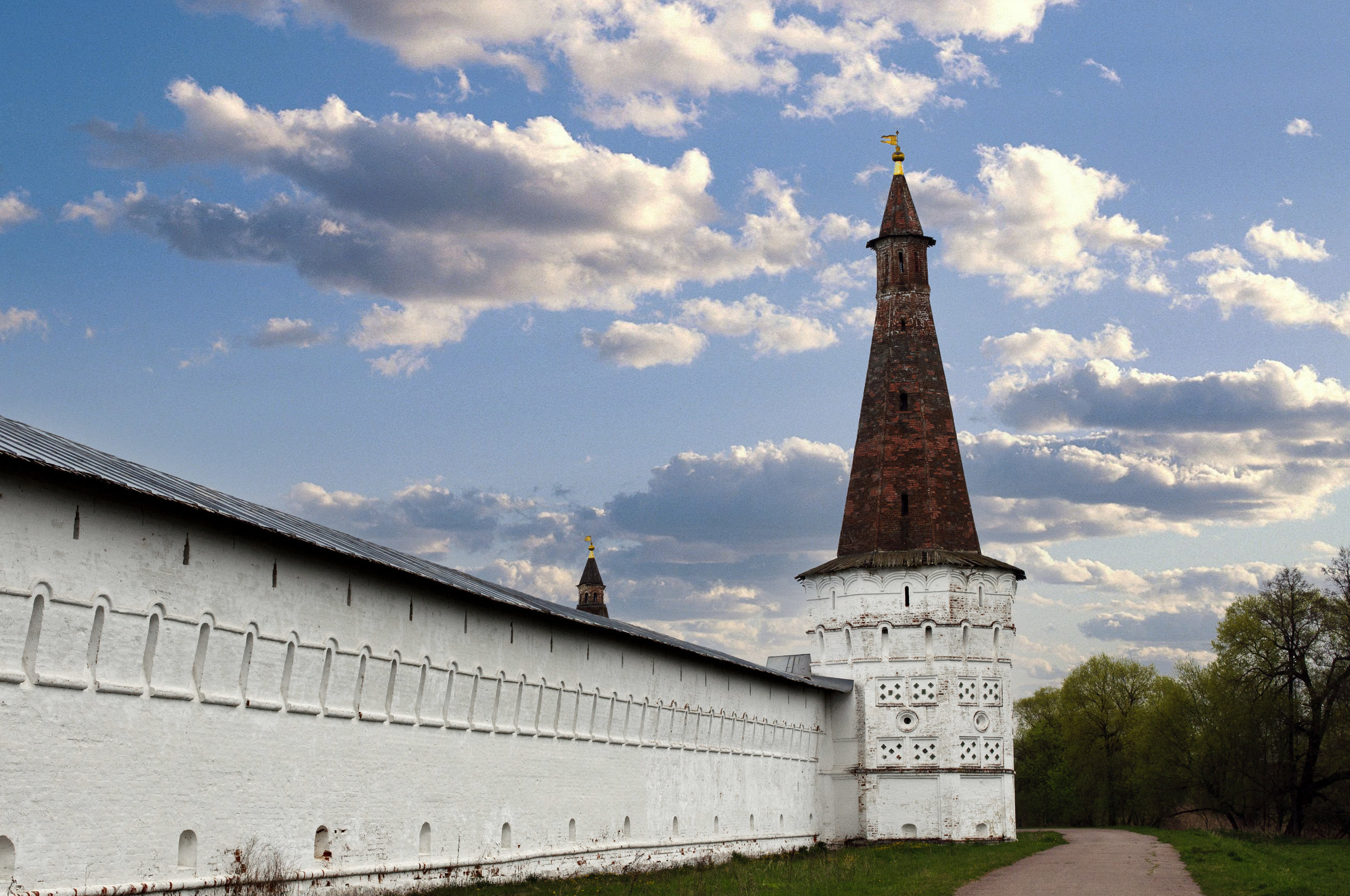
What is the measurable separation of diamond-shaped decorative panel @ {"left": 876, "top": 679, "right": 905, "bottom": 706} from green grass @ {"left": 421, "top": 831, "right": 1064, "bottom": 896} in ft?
18.9

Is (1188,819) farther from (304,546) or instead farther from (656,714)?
(304,546)

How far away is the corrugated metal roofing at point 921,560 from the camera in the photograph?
41000mm

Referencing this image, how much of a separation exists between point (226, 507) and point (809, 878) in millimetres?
13369

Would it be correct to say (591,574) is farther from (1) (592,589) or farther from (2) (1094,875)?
(2) (1094,875)

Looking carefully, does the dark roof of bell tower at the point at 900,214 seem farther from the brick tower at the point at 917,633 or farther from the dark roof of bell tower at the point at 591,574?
the dark roof of bell tower at the point at 591,574

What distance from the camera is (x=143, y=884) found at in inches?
555

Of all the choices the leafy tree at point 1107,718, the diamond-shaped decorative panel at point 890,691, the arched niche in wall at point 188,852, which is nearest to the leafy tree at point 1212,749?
the leafy tree at point 1107,718

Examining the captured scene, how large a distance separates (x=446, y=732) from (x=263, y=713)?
4.70 metres

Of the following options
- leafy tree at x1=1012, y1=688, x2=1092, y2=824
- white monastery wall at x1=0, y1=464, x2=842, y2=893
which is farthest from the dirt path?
leafy tree at x1=1012, y1=688, x2=1092, y2=824

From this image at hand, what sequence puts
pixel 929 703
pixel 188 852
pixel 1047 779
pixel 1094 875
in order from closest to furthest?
pixel 188 852, pixel 1094 875, pixel 929 703, pixel 1047 779

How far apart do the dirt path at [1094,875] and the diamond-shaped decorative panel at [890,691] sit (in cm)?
624

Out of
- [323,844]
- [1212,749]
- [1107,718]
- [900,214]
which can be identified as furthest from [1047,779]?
[323,844]

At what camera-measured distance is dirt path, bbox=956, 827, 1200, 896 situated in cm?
2111

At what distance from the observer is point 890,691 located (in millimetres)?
40969
